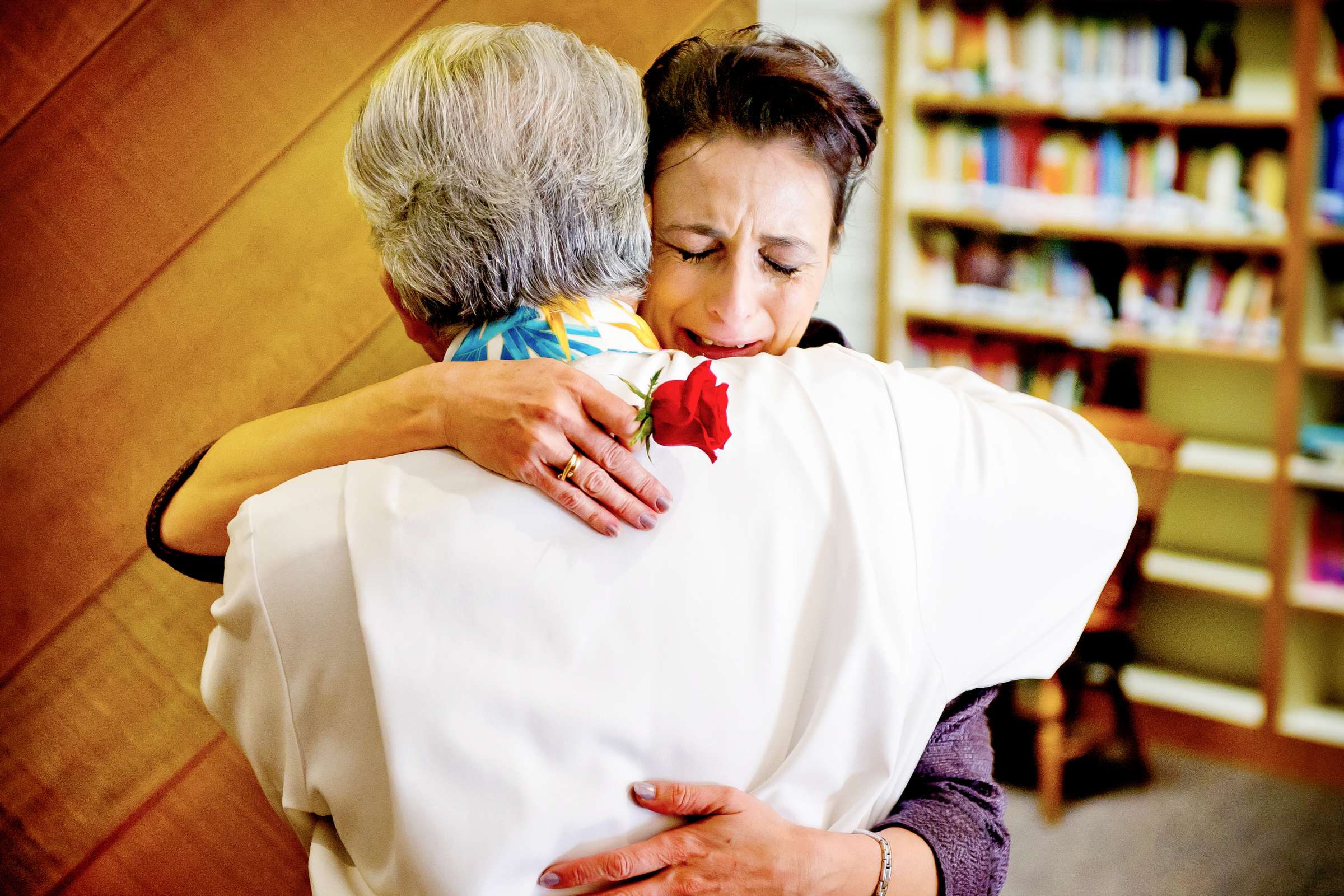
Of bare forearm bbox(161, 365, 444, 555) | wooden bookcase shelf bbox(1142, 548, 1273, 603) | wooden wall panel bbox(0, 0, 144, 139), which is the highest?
wooden wall panel bbox(0, 0, 144, 139)

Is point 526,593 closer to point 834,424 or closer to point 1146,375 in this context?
point 834,424

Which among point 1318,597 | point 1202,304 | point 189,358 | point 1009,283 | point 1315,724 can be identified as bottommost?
point 1315,724

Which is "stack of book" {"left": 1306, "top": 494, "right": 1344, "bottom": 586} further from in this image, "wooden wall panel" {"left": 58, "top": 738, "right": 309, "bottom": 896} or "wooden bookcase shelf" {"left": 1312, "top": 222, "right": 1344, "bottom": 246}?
"wooden wall panel" {"left": 58, "top": 738, "right": 309, "bottom": 896}

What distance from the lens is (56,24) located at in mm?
1744

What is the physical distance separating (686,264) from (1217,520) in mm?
3580

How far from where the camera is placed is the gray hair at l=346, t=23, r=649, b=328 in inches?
41.2

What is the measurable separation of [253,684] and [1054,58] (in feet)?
13.4

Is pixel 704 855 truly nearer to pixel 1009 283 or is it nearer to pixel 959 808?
pixel 959 808

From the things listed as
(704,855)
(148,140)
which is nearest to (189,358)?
(148,140)

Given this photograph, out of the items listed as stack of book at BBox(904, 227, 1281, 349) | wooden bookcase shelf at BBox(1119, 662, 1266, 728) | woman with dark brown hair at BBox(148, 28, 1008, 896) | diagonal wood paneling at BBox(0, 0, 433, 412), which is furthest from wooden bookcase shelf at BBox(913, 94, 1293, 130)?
diagonal wood paneling at BBox(0, 0, 433, 412)

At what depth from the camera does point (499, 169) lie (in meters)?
1.05

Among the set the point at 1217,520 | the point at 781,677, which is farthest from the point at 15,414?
the point at 1217,520

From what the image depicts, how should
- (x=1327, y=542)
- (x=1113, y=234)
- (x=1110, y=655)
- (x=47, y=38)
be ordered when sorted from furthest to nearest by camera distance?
(x=1113, y=234), (x=1327, y=542), (x=1110, y=655), (x=47, y=38)

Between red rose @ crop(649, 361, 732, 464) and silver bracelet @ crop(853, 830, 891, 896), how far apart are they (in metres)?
0.51
